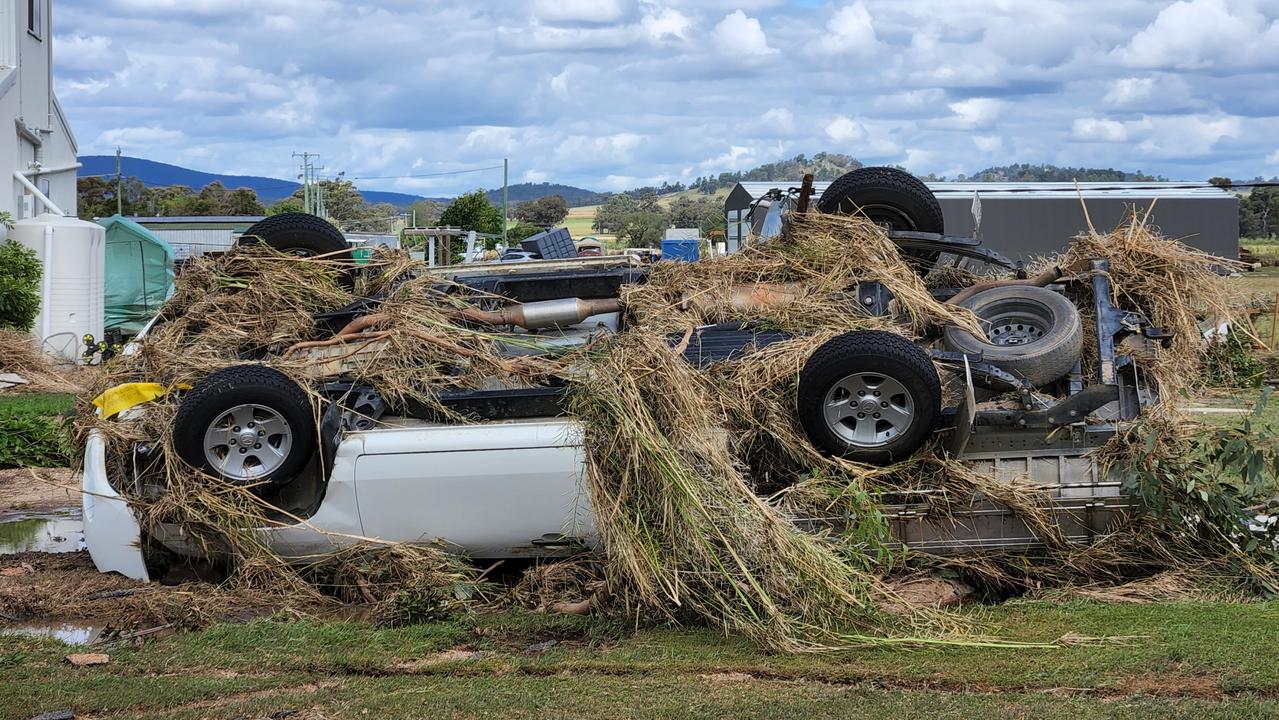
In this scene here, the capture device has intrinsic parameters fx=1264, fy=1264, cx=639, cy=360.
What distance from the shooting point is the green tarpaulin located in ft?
85.5

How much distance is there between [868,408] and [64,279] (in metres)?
20.1

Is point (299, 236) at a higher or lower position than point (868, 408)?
higher

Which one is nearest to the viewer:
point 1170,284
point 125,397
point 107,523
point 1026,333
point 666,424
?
point 666,424

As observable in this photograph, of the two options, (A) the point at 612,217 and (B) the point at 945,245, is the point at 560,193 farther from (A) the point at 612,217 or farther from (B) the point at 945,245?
(B) the point at 945,245

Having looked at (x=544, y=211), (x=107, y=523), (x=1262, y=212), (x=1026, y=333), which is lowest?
(x=107, y=523)

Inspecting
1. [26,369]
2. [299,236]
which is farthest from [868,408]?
[26,369]

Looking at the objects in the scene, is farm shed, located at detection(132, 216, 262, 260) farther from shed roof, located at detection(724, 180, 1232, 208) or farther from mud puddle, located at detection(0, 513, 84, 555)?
mud puddle, located at detection(0, 513, 84, 555)

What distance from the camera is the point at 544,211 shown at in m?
99.0

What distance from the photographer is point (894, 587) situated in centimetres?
612

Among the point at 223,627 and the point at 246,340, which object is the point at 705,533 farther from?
the point at 246,340

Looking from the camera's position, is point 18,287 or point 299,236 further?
point 18,287

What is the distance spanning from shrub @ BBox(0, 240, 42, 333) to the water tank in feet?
1.18

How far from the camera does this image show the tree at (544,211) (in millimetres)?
96938

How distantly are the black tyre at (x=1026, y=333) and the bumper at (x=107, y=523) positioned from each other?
4.49 m
